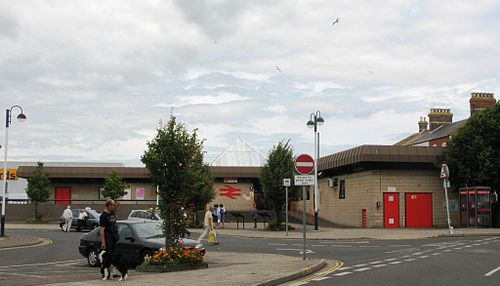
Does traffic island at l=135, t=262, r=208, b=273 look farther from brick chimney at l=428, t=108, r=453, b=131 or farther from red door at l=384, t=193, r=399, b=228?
brick chimney at l=428, t=108, r=453, b=131

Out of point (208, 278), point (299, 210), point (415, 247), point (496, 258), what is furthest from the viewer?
point (299, 210)

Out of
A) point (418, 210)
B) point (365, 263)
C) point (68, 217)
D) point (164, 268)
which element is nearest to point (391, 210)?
point (418, 210)

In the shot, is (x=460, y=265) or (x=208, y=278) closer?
(x=208, y=278)

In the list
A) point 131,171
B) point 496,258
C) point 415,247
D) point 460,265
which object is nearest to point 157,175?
point 460,265

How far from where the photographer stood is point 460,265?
16.2 metres

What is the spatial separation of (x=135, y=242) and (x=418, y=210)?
27.2 meters

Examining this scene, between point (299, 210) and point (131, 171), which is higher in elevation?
point (131, 171)

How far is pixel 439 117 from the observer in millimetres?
69812

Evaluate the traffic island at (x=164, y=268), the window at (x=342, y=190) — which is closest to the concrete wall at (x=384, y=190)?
the window at (x=342, y=190)

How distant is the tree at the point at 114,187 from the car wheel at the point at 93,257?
3588 cm

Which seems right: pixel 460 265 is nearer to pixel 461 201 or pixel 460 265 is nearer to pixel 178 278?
pixel 178 278

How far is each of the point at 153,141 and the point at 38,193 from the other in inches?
1518

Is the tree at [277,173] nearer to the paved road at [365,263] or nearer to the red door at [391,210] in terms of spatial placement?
the red door at [391,210]

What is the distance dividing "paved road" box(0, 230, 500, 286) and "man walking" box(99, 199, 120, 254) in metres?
1.04
